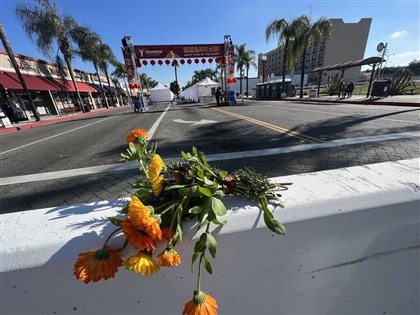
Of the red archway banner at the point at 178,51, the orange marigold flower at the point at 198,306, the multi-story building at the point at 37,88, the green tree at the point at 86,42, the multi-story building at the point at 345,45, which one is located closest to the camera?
the orange marigold flower at the point at 198,306

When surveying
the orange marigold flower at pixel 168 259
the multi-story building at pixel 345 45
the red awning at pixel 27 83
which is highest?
the multi-story building at pixel 345 45

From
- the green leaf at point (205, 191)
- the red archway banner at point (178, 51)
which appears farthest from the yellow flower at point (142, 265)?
the red archway banner at point (178, 51)

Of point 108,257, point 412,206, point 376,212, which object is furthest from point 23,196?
point 412,206

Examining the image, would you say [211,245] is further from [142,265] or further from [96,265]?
[96,265]

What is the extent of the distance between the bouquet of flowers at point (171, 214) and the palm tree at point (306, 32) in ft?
82.9

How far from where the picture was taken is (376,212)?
43.9 inches

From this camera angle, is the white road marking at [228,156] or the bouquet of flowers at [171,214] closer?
the bouquet of flowers at [171,214]

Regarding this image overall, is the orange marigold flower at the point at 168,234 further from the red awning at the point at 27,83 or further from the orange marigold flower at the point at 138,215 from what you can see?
the red awning at the point at 27,83

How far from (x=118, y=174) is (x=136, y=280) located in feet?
9.48

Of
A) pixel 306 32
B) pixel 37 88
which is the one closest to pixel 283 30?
pixel 306 32

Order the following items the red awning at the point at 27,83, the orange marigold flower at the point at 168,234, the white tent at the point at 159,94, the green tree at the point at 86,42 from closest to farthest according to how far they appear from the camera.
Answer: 1. the orange marigold flower at the point at 168,234
2. the red awning at the point at 27,83
3. the green tree at the point at 86,42
4. the white tent at the point at 159,94

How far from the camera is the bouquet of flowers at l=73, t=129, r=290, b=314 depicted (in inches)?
30.9

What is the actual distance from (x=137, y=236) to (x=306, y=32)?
26.2 m

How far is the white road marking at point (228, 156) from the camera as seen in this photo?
149 inches
